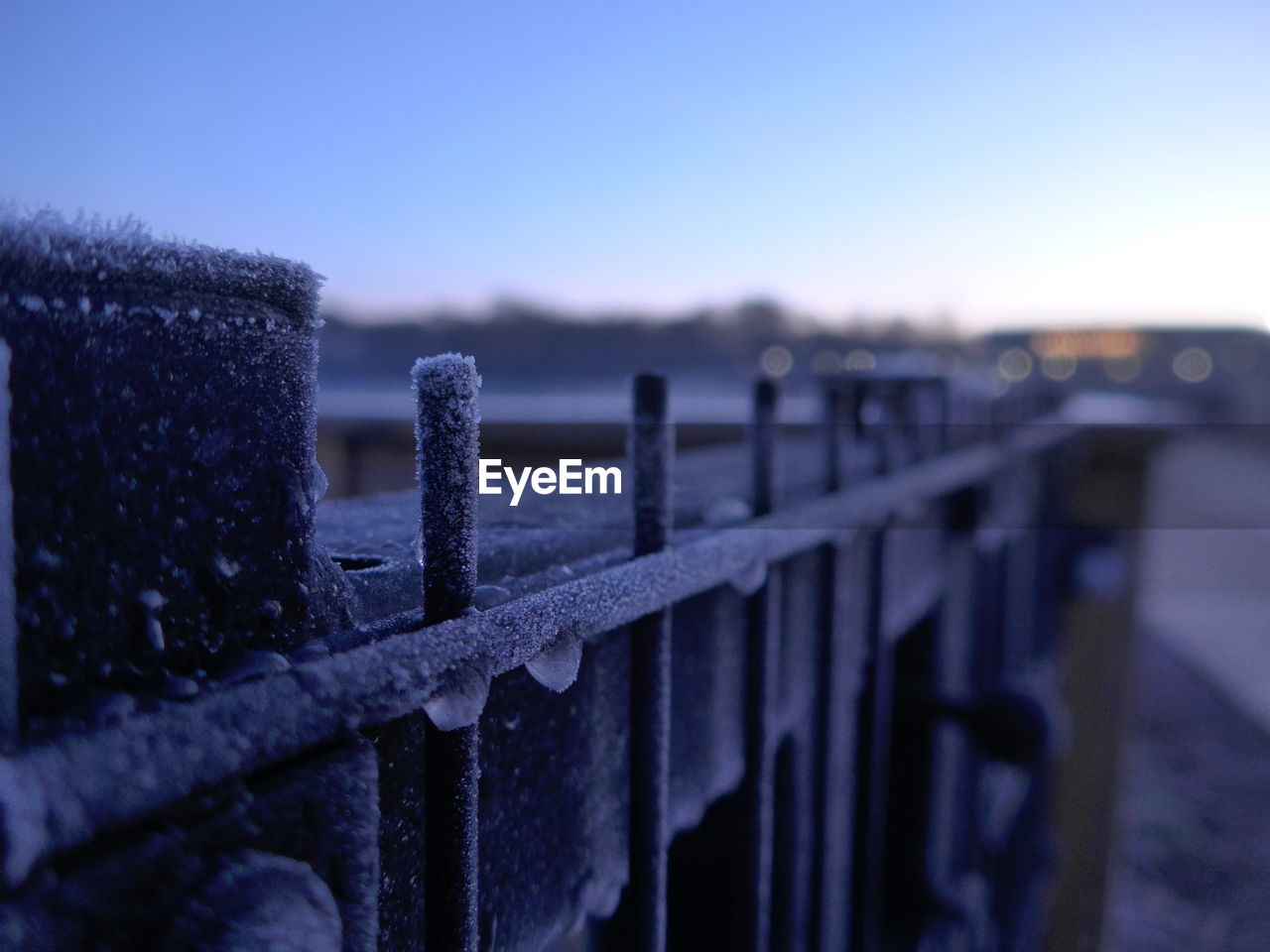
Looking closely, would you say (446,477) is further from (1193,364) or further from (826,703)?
(1193,364)

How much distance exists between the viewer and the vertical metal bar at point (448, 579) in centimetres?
123

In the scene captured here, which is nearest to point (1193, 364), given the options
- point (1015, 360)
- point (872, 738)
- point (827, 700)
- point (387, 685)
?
point (1015, 360)

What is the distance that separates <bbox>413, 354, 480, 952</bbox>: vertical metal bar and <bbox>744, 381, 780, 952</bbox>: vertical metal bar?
144cm

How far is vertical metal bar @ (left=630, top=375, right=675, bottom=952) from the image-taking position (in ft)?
6.43

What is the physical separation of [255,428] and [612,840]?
1.40 meters

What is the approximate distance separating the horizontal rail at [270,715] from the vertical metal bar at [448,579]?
77 millimetres

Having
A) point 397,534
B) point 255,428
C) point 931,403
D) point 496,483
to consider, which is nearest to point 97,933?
point 255,428

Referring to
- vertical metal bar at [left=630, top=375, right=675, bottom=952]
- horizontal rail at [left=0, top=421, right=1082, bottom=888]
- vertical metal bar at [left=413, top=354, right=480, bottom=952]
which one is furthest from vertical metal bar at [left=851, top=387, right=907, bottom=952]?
vertical metal bar at [left=413, top=354, right=480, bottom=952]

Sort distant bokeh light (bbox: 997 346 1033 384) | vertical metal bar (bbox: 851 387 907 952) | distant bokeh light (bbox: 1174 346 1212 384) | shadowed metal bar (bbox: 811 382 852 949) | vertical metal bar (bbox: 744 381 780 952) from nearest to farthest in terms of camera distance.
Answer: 1. vertical metal bar (bbox: 744 381 780 952)
2. shadowed metal bar (bbox: 811 382 852 949)
3. vertical metal bar (bbox: 851 387 907 952)
4. distant bokeh light (bbox: 1174 346 1212 384)
5. distant bokeh light (bbox: 997 346 1033 384)

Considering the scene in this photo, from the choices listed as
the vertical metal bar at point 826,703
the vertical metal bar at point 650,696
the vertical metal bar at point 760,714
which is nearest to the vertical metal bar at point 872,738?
the vertical metal bar at point 826,703

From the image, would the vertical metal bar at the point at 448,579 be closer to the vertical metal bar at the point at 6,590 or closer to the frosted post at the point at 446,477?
the frosted post at the point at 446,477

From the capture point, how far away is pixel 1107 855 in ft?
36.5

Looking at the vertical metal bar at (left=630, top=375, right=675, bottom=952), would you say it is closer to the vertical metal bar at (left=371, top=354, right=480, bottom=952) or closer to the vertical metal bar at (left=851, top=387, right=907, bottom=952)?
the vertical metal bar at (left=371, top=354, right=480, bottom=952)

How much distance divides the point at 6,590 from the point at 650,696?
55.6 inches
